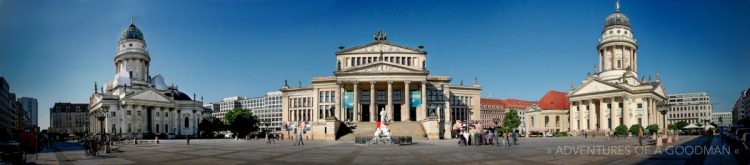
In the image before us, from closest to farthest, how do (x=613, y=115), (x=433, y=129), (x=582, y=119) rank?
(x=433, y=129), (x=613, y=115), (x=582, y=119)

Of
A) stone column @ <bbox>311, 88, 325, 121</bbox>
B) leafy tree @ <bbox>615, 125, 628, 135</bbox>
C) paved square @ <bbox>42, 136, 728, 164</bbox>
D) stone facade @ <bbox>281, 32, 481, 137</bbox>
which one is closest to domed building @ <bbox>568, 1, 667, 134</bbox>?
leafy tree @ <bbox>615, 125, 628, 135</bbox>

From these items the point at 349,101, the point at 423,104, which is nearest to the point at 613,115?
the point at 423,104

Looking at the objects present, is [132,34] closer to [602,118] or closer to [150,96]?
[150,96]

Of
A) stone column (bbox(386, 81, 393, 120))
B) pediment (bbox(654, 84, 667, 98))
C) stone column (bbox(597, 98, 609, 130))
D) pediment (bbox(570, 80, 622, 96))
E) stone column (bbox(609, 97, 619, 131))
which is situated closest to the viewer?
stone column (bbox(386, 81, 393, 120))

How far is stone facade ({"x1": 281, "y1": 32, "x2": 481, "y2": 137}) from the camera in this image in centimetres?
7556

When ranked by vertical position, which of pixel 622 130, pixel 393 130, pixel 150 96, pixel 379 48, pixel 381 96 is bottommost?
pixel 622 130

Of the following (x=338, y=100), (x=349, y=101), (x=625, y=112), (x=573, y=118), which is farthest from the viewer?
(x=573, y=118)

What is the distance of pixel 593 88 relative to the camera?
332ft

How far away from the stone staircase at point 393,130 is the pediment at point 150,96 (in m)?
57.8

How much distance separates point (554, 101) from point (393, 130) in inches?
2709

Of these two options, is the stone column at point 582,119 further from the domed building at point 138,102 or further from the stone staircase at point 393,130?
the domed building at point 138,102

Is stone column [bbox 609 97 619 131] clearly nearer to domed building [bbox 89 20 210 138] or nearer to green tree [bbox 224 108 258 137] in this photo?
green tree [bbox 224 108 258 137]

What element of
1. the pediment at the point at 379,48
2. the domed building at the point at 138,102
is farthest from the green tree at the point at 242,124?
the pediment at the point at 379,48

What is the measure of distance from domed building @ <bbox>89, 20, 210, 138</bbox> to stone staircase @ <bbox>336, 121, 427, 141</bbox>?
145 feet
